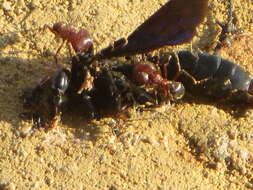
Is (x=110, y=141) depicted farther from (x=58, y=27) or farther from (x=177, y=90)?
(x=58, y=27)

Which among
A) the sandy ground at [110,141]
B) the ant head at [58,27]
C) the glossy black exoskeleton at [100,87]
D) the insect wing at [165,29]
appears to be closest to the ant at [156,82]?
the glossy black exoskeleton at [100,87]

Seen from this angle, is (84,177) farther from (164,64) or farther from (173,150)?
(164,64)

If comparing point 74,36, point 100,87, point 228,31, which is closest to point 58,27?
point 74,36

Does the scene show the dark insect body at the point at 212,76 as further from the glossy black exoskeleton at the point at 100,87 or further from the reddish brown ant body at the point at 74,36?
the reddish brown ant body at the point at 74,36

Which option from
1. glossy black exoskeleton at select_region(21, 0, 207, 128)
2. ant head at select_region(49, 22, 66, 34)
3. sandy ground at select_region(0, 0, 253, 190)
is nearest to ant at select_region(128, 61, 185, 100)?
glossy black exoskeleton at select_region(21, 0, 207, 128)

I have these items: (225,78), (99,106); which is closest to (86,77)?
(99,106)

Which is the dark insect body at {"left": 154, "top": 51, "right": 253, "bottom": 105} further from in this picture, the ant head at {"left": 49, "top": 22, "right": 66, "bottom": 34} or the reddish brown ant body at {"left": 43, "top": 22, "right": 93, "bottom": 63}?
the ant head at {"left": 49, "top": 22, "right": 66, "bottom": 34}
